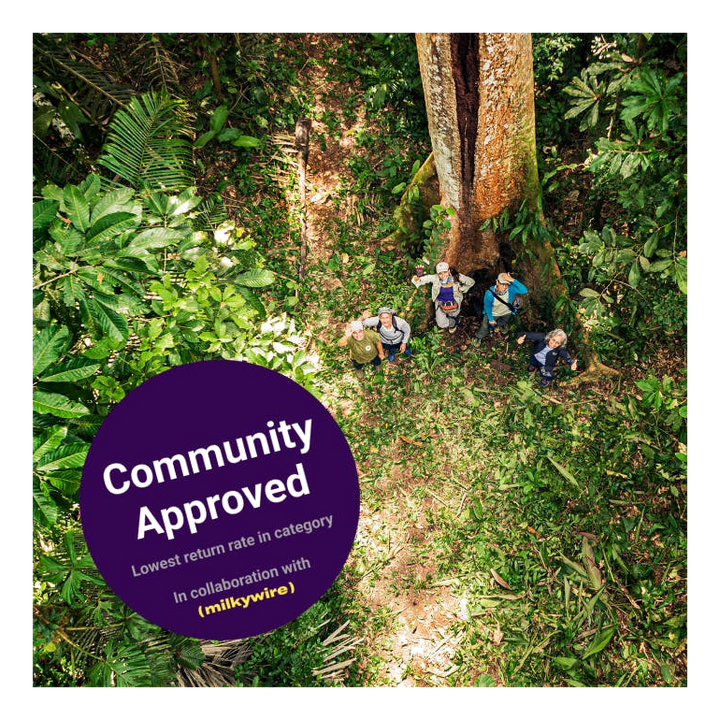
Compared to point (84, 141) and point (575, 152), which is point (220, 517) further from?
point (575, 152)

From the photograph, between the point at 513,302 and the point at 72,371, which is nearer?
the point at 72,371

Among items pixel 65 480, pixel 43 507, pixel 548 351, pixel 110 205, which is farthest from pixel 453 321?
pixel 43 507

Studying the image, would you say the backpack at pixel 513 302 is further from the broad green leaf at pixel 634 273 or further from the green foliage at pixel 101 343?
the green foliage at pixel 101 343

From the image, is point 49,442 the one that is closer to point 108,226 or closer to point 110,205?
point 108,226

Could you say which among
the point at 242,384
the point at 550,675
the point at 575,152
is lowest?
the point at 550,675

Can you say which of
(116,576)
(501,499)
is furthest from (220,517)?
(501,499)

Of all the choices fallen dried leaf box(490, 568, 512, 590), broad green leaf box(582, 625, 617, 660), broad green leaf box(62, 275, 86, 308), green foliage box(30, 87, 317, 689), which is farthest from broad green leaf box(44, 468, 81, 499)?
broad green leaf box(582, 625, 617, 660)
